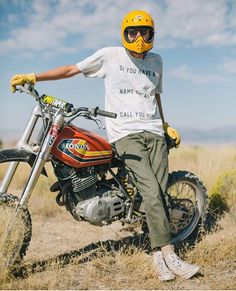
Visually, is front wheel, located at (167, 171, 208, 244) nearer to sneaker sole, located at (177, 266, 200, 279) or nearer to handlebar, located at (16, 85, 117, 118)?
sneaker sole, located at (177, 266, 200, 279)

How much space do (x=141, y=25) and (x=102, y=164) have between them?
1.47 metres

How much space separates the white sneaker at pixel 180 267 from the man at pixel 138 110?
0.18 ft

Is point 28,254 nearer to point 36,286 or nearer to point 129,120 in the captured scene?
point 36,286

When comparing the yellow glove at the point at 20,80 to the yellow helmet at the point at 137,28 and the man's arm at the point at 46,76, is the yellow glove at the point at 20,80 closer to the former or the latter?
the man's arm at the point at 46,76

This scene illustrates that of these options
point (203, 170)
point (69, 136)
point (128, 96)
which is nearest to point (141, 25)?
point (128, 96)

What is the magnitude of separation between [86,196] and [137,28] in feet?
5.91

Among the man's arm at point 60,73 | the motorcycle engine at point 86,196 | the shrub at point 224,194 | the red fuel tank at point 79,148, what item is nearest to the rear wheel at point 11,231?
the motorcycle engine at point 86,196

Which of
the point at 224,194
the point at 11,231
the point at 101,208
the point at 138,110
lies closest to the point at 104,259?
the point at 101,208

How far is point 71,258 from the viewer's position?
505 centimetres

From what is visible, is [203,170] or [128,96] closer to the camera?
[128,96]

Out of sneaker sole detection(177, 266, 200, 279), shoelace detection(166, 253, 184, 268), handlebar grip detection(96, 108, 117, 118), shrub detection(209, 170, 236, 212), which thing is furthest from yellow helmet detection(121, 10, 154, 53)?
shrub detection(209, 170, 236, 212)

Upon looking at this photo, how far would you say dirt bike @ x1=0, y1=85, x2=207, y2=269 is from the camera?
423 cm

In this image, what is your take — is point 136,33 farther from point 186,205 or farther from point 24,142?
point 186,205

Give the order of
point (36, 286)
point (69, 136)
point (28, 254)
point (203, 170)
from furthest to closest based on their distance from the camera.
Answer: point (203, 170) < point (28, 254) < point (69, 136) < point (36, 286)
